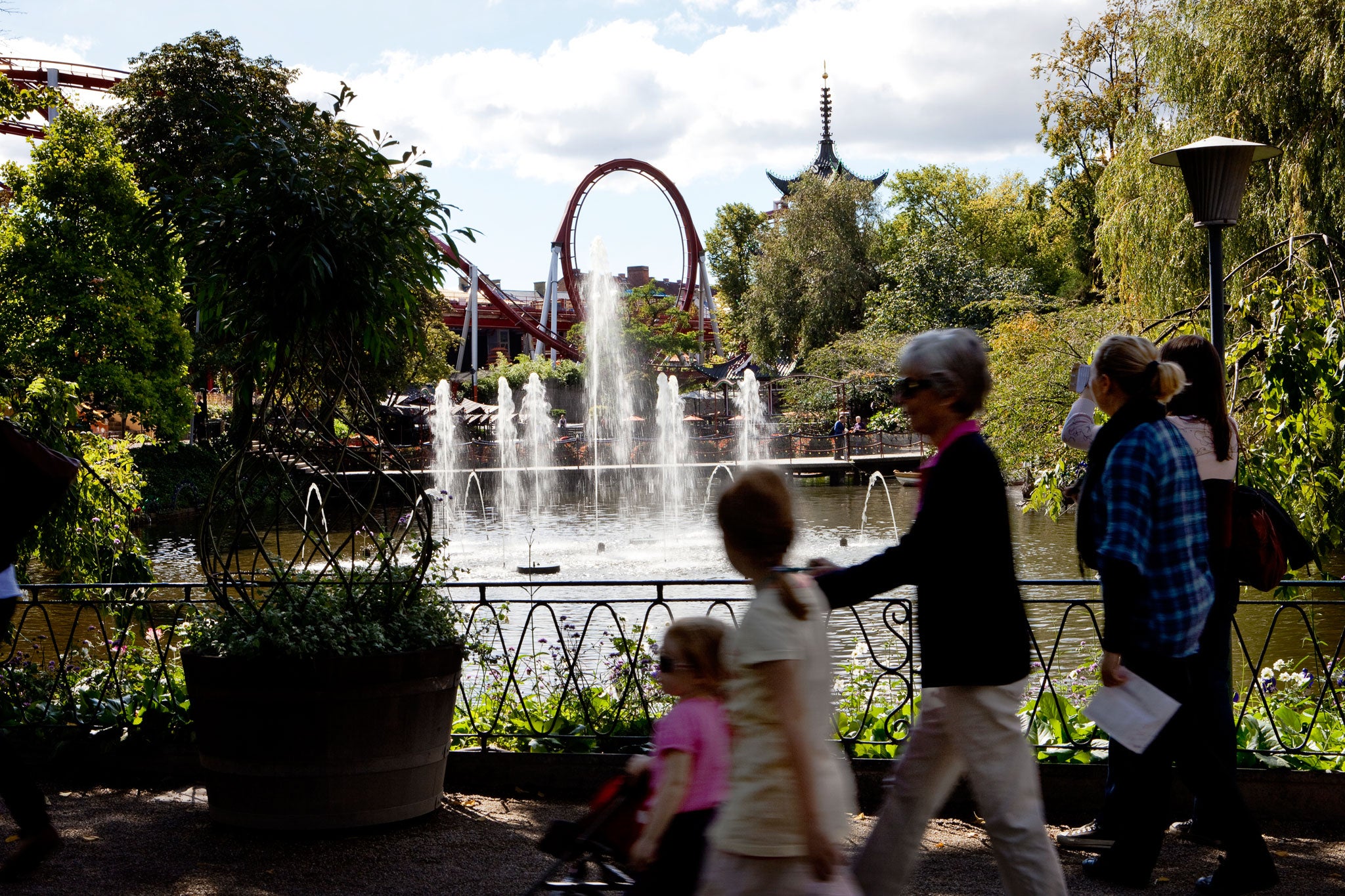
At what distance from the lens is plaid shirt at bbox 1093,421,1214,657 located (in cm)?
289

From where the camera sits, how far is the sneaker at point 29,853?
3.35 m

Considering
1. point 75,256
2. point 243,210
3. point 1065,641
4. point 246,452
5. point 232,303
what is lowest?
point 1065,641

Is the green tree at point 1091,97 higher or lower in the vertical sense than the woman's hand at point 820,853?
higher

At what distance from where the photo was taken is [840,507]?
71.8ft

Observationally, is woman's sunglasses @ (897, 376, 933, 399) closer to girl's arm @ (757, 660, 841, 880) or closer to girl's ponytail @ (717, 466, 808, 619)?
girl's ponytail @ (717, 466, 808, 619)

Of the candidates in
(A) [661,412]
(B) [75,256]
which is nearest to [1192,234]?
(B) [75,256]

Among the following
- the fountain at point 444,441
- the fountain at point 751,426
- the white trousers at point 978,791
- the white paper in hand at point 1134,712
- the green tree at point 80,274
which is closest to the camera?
the white trousers at point 978,791

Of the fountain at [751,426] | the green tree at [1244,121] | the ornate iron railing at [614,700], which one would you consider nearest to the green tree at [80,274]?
the fountain at [751,426]

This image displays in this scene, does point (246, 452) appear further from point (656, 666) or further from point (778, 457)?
point (778, 457)

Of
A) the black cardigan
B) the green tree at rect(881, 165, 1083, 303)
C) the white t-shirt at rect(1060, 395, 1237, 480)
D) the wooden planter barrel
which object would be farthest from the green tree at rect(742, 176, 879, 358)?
the black cardigan

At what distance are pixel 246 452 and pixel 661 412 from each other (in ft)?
101

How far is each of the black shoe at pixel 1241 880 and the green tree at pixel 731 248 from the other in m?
59.9

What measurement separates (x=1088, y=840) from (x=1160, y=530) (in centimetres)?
114

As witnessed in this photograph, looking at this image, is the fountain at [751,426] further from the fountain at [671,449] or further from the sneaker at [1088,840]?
the sneaker at [1088,840]
